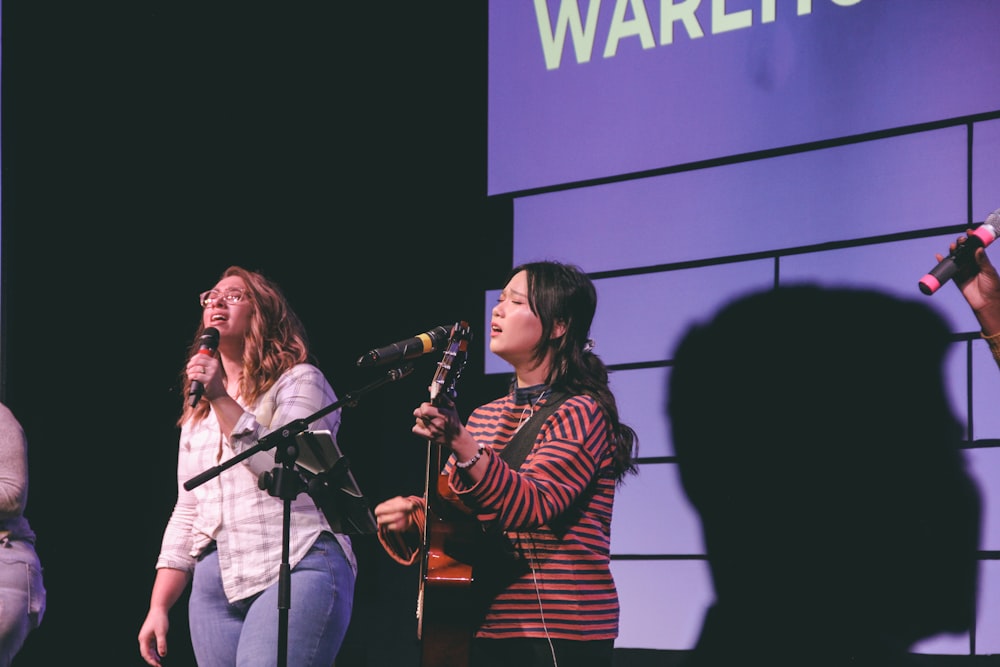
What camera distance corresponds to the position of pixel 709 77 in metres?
3.38

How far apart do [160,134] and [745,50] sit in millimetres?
2422

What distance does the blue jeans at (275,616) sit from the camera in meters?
2.57

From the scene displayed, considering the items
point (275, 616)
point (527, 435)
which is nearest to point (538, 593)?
point (527, 435)

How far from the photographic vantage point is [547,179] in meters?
3.69

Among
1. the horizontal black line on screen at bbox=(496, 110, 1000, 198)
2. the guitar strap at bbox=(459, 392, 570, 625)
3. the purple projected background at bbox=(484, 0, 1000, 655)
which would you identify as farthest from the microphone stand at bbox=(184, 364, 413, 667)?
the horizontal black line on screen at bbox=(496, 110, 1000, 198)

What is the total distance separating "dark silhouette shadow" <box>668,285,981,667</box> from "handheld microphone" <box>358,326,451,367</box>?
3.84ft

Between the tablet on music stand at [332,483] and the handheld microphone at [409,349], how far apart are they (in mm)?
307

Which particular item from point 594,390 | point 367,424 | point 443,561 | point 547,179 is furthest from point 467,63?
point 443,561

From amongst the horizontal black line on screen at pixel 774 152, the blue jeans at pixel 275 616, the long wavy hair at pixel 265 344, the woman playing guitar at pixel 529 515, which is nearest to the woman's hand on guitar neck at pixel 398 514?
the woman playing guitar at pixel 529 515

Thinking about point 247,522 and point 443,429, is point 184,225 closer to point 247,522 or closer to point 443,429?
point 247,522

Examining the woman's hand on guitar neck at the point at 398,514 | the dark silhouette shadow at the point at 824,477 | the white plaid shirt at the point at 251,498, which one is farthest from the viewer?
the dark silhouette shadow at the point at 824,477

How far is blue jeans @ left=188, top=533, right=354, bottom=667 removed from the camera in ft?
8.43

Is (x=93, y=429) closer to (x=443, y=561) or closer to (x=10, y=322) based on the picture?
(x=10, y=322)

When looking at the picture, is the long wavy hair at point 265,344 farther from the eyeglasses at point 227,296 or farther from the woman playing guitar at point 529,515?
the woman playing guitar at point 529,515
